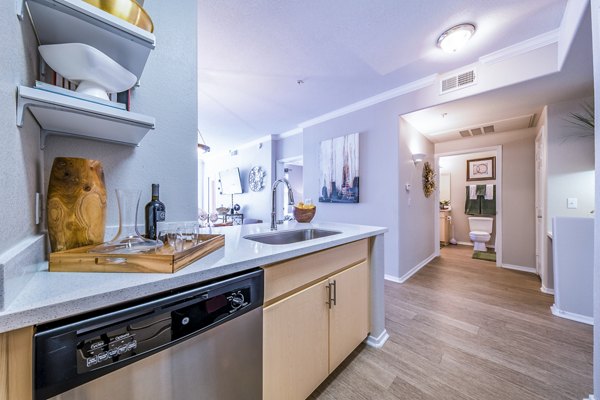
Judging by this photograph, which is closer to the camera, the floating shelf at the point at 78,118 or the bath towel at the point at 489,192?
the floating shelf at the point at 78,118

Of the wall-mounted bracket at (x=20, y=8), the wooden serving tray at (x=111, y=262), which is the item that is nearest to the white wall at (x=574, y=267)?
the wooden serving tray at (x=111, y=262)

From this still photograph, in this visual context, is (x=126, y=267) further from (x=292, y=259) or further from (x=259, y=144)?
(x=259, y=144)

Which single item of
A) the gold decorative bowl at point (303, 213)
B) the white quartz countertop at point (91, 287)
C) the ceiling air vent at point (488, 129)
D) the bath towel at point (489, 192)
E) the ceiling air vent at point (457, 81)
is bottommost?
the white quartz countertop at point (91, 287)

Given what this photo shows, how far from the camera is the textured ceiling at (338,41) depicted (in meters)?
1.68

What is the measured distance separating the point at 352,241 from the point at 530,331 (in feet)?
6.01

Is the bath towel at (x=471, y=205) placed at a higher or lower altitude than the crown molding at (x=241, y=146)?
lower

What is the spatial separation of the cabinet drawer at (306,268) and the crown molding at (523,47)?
2.36 m

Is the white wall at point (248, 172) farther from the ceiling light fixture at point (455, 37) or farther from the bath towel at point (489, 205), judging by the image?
the bath towel at point (489, 205)

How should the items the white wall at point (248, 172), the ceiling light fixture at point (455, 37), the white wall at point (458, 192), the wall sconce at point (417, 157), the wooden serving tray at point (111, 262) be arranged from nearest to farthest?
the wooden serving tray at point (111, 262) < the ceiling light fixture at point (455, 37) < the wall sconce at point (417, 157) < the white wall at point (248, 172) < the white wall at point (458, 192)

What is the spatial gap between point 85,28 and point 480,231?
636cm

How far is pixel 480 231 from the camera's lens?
491 centimetres

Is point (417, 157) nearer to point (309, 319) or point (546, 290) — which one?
point (546, 290)

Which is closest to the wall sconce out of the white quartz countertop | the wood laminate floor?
the wood laminate floor

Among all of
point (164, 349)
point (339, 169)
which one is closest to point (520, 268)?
point (339, 169)
